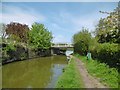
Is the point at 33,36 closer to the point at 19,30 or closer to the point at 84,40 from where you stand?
the point at 19,30

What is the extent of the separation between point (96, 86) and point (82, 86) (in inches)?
32.5

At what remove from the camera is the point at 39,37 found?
7300 cm

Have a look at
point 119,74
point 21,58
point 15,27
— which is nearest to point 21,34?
point 15,27

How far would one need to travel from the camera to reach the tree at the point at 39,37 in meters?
71.3

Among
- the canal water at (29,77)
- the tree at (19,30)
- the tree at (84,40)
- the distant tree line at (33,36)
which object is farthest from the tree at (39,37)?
the canal water at (29,77)

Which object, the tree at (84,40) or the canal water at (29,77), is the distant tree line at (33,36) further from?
the canal water at (29,77)

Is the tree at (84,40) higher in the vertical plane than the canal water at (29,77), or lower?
higher

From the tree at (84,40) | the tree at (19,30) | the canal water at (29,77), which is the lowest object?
the canal water at (29,77)

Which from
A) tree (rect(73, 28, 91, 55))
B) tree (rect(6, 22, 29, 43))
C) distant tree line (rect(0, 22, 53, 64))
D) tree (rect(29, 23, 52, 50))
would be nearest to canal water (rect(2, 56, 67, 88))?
tree (rect(73, 28, 91, 55))

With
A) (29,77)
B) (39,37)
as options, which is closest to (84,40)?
(39,37)

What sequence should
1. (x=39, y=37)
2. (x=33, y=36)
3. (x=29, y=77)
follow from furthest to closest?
(x=39, y=37)
(x=33, y=36)
(x=29, y=77)

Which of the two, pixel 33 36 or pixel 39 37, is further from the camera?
pixel 39 37

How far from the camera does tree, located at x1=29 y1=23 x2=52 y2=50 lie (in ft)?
234

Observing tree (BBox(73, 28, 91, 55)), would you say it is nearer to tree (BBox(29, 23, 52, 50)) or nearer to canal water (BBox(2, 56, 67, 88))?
tree (BBox(29, 23, 52, 50))
